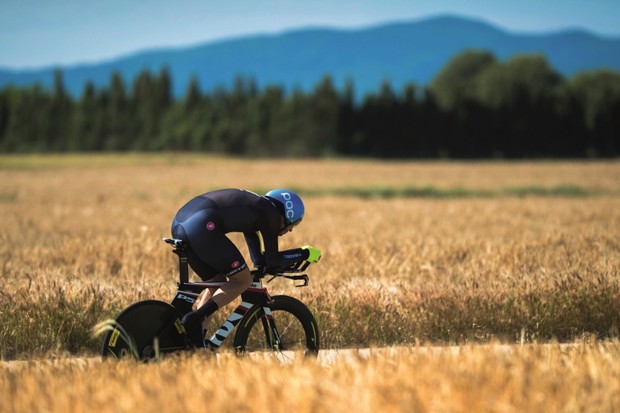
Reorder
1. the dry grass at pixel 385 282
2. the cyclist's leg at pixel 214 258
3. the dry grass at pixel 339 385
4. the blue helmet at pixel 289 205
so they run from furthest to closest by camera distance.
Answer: the dry grass at pixel 385 282 < the blue helmet at pixel 289 205 < the cyclist's leg at pixel 214 258 < the dry grass at pixel 339 385

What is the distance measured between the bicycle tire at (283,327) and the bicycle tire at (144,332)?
19.8 inches

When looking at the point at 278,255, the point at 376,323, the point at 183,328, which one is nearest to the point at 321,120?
the point at 376,323

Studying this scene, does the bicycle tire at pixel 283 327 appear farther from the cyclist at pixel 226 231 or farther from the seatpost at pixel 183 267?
the seatpost at pixel 183 267

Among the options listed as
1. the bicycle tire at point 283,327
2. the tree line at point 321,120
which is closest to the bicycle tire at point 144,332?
the bicycle tire at point 283,327

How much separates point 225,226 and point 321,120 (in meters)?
94.1

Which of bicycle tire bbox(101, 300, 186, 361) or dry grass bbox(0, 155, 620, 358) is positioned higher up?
bicycle tire bbox(101, 300, 186, 361)

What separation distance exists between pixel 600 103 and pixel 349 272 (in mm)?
105456

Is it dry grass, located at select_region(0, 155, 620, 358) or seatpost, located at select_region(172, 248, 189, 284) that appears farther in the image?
dry grass, located at select_region(0, 155, 620, 358)

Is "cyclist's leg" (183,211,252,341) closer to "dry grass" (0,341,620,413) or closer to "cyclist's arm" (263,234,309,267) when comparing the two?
"cyclist's arm" (263,234,309,267)

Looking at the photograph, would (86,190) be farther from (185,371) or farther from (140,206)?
(185,371)

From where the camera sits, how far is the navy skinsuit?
20.9 feet

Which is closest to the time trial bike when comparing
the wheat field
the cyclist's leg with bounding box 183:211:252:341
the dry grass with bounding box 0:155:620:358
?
Answer: the cyclist's leg with bounding box 183:211:252:341

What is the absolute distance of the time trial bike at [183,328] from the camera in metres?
5.98

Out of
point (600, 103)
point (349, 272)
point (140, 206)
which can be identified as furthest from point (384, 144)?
point (349, 272)
